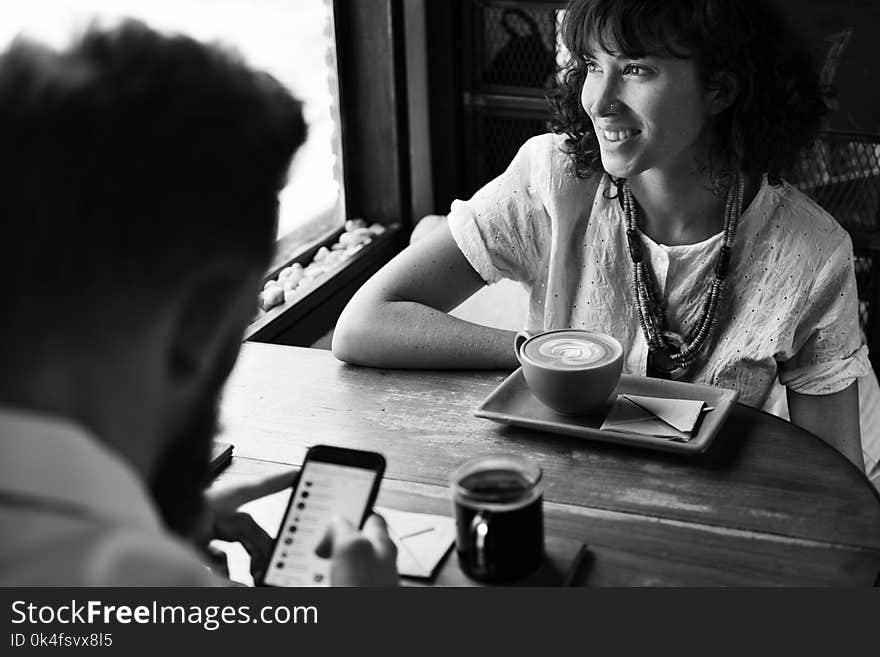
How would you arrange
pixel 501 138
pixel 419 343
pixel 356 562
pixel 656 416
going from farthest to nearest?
pixel 501 138 < pixel 419 343 < pixel 656 416 < pixel 356 562

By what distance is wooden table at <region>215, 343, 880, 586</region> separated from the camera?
1.23 meters

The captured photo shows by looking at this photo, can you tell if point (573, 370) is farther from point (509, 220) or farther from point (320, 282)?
point (320, 282)

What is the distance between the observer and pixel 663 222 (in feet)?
6.87

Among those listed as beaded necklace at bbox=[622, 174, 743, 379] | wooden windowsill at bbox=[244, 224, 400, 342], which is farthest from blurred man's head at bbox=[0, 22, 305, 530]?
wooden windowsill at bbox=[244, 224, 400, 342]

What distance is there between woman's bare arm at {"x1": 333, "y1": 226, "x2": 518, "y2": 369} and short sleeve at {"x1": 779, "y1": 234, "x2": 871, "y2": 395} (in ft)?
1.85

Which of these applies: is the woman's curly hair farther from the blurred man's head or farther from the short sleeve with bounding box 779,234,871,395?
the blurred man's head

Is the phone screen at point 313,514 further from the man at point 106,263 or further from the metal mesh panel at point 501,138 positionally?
the metal mesh panel at point 501,138

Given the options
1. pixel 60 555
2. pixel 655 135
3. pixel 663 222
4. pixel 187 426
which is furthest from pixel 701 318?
pixel 60 555

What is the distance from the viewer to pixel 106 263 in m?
0.57

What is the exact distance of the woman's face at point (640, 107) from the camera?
75.9 inches

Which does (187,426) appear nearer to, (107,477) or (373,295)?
(107,477)

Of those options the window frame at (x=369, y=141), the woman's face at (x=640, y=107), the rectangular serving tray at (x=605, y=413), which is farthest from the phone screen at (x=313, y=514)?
the window frame at (x=369, y=141)

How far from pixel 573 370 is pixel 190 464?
833 mm

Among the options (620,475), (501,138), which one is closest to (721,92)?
(620,475)
